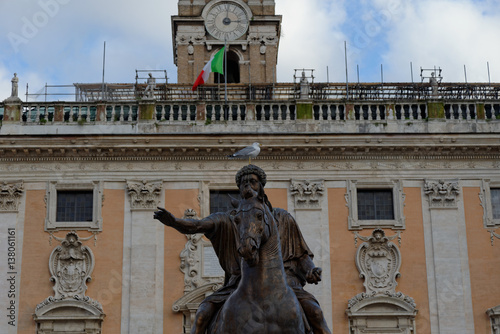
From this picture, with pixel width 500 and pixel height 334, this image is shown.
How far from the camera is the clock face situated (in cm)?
3888

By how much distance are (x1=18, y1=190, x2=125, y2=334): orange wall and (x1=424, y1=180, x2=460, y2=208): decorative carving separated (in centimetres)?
964

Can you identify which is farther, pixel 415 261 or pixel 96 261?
pixel 415 261

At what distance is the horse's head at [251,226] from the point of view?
10.1m

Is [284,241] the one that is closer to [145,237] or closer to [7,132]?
[145,237]

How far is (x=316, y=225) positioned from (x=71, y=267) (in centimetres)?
762

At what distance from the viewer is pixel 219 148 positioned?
3072 cm

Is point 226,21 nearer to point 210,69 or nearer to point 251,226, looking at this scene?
point 210,69

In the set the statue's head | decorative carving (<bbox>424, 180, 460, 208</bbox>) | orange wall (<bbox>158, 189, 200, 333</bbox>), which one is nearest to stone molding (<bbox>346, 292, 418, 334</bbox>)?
decorative carving (<bbox>424, 180, 460, 208</bbox>)

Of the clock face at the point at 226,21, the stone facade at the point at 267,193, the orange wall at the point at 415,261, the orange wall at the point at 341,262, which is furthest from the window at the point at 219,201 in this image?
the clock face at the point at 226,21

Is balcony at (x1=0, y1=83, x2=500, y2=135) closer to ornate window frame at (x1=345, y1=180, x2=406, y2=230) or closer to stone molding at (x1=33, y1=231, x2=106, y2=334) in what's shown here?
A: ornate window frame at (x1=345, y1=180, x2=406, y2=230)

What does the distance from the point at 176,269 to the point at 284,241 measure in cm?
1857

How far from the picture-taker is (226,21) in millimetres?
39062

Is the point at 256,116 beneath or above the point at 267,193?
above

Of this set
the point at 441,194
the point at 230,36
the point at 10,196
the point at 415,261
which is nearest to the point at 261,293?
the point at 415,261
